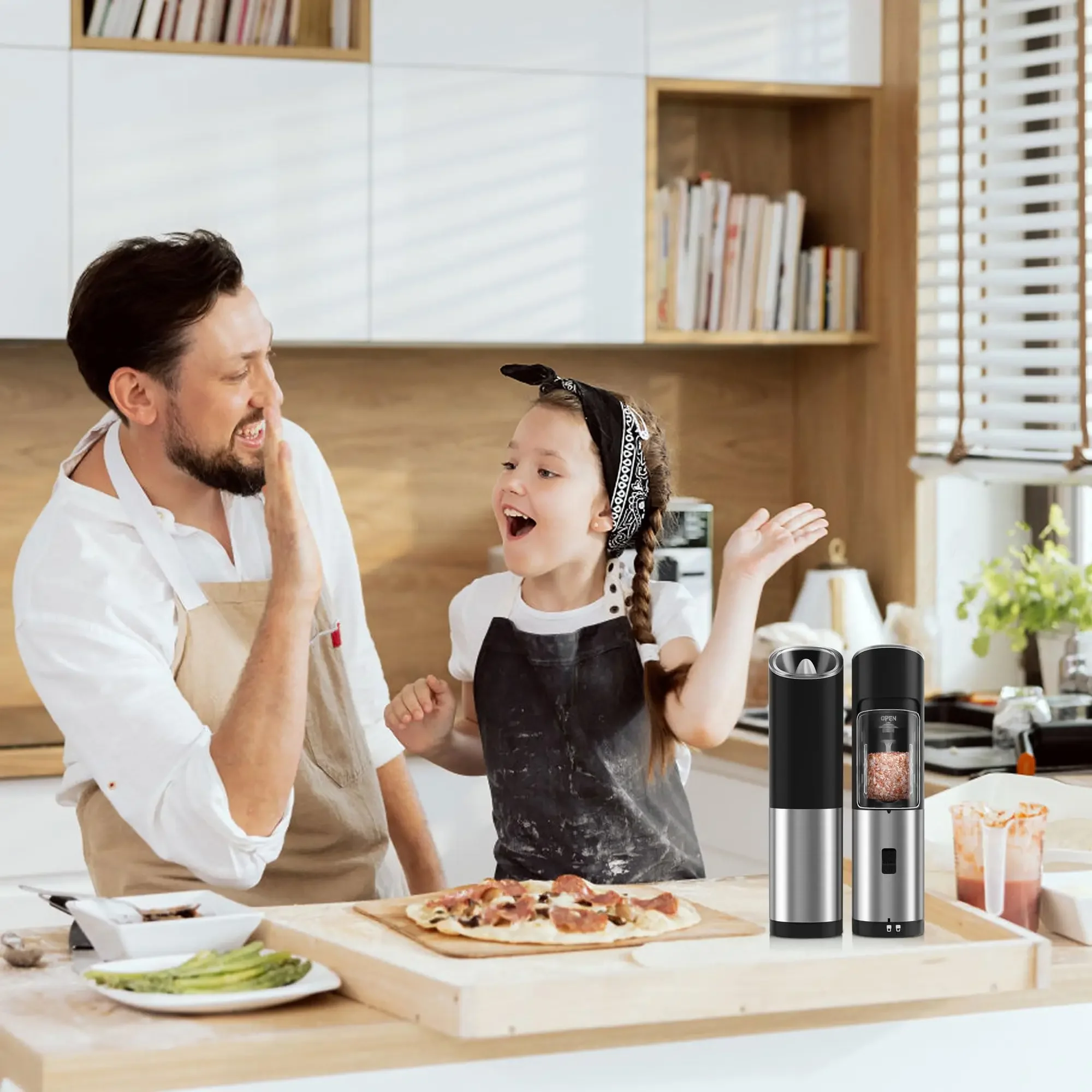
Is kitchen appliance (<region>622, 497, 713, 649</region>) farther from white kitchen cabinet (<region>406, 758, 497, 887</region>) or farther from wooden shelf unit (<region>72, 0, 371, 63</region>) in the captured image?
wooden shelf unit (<region>72, 0, 371, 63</region>)

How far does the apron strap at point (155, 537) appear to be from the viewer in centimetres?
198

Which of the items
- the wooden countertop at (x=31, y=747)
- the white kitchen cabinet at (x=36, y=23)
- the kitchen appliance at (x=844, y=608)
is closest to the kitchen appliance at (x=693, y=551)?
the kitchen appliance at (x=844, y=608)

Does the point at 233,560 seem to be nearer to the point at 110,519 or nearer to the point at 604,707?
the point at 110,519

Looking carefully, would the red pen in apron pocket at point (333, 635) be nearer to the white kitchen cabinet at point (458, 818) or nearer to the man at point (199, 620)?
the man at point (199, 620)

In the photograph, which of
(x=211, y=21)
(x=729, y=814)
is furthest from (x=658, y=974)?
(x=211, y=21)

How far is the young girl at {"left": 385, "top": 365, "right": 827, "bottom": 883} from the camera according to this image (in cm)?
194

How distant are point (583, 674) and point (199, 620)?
42 centimetres

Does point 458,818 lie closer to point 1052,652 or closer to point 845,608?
point 845,608

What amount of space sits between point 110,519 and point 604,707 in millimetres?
566

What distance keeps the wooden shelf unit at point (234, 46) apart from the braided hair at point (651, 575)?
141cm

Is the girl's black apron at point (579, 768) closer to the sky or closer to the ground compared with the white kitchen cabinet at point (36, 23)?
closer to the ground

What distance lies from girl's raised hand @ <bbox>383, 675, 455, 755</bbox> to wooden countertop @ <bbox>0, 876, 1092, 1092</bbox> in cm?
57

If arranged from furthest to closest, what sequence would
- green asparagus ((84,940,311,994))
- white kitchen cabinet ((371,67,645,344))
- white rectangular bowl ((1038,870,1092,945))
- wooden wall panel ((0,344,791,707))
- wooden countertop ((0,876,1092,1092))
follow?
wooden wall panel ((0,344,791,707)) < white kitchen cabinet ((371,67,645,344)) < white rectangular bowl ((1038,870,1092,945)) < green asparagus ((84,940,311,994)) < wooden countertop ((0,876,1092,1092))

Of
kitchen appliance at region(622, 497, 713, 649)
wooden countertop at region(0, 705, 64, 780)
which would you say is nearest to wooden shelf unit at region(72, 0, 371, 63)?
kitchen appliance at region(622, 497, 713, 649)
